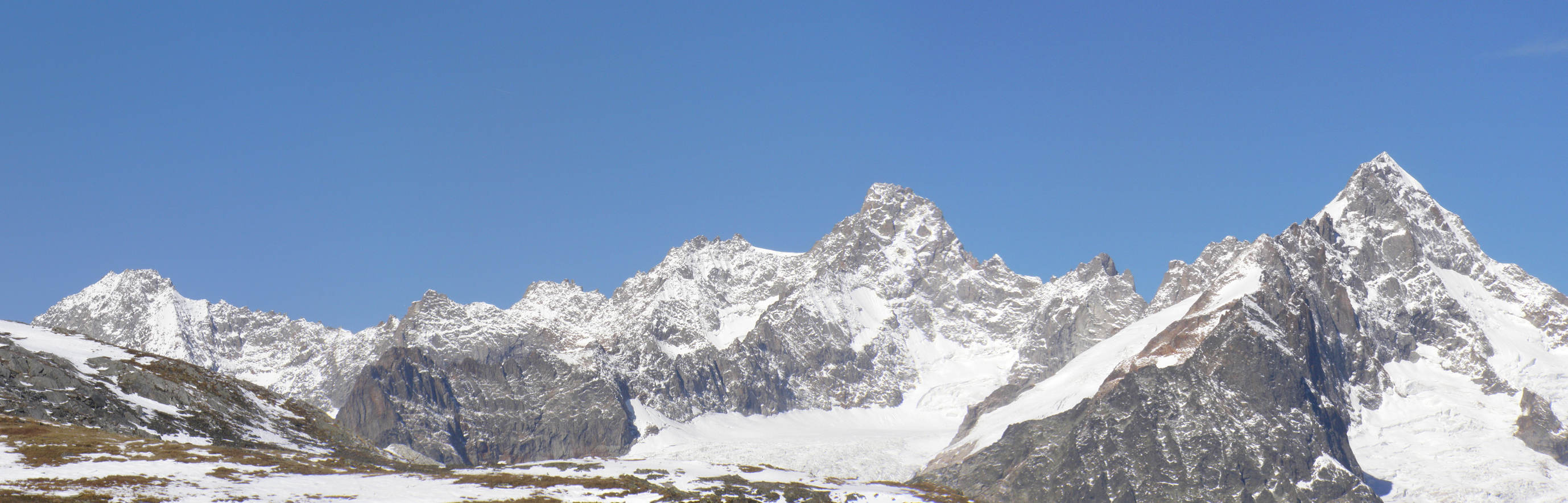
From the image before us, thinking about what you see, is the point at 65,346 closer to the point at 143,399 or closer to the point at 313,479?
the point at 143,399

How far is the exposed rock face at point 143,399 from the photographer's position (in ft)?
276

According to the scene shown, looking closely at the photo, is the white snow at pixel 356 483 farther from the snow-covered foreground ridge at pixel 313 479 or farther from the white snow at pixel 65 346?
the white snow at pixel 65 346

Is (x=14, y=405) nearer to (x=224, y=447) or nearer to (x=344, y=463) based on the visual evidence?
(x=224, y=447)

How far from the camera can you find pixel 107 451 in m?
71.2

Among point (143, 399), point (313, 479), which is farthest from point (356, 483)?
point (143, 399)

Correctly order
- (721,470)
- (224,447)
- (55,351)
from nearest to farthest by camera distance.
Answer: (224,447), (721,470), (55,351)

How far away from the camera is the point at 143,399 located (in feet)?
289

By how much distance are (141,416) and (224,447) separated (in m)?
10.5

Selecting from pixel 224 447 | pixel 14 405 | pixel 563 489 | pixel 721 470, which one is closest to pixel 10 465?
pixel 224 447

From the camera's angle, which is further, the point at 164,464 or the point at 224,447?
the point at 224,447

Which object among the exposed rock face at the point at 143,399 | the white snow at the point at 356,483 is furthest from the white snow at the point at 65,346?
the white snow at the point at 356,483

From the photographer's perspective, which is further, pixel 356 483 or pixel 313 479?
pixel 356 483

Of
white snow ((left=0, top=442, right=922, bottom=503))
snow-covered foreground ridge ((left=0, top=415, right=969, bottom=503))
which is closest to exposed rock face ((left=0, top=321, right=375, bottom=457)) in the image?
snow-covered foreground ridge ((left=0, top=415, right=969, bottom=503))

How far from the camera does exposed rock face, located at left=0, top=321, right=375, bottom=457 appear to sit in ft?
276
